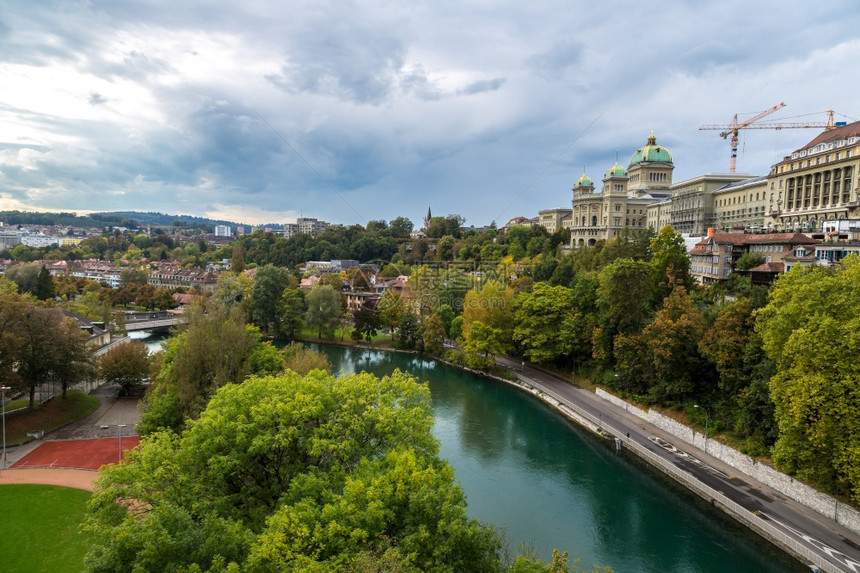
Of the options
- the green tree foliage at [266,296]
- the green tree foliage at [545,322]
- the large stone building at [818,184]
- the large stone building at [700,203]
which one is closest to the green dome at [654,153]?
the large stone building at [700,203]

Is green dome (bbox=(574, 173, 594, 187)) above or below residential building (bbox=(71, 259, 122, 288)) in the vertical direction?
above

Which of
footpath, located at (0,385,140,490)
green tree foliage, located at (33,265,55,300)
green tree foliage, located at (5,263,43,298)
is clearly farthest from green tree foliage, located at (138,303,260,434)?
green tree foliage, located at (5,263,43,298)

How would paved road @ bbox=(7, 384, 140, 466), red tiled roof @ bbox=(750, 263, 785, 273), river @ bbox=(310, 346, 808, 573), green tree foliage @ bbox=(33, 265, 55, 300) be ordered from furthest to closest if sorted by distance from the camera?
green tree foliage @ bbox=(33, 265, 55, 300)
red tiled roof @ bbox=(750, 263, 785, 273)
paved road @ bbox=(7, 384, 140, 466)
river @ bbox=(310, 346, 808, 573)

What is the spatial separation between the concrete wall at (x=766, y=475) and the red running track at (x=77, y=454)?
20.1 meters

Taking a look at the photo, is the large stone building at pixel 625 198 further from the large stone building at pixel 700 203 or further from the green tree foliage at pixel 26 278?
the green tree foliage at pixel 26 278

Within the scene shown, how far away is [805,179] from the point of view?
29500 mm

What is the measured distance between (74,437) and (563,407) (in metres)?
20.3

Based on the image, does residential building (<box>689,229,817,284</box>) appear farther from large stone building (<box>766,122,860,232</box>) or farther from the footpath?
the footpath

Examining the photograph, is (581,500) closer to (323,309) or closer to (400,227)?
(323,309)

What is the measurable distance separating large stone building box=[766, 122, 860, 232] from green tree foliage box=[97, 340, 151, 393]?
36.1 meters

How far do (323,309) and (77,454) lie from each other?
71.9ft

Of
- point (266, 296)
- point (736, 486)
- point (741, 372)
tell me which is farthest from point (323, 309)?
point (736, 486)

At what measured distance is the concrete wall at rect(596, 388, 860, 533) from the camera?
1270 cm

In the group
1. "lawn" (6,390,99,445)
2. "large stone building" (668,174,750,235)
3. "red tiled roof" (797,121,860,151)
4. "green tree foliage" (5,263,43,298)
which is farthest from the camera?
"large stone building" (668,174,750,235)
